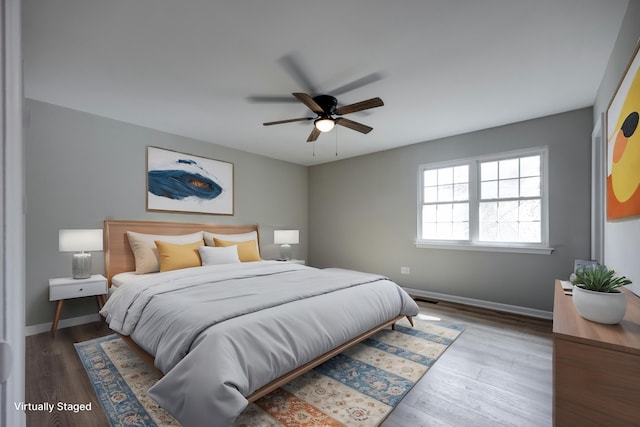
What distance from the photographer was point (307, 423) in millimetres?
1733

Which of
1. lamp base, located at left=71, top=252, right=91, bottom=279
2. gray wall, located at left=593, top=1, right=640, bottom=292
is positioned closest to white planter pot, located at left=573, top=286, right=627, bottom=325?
gray wall, located at left=593, top=1, right=640, bottom=292

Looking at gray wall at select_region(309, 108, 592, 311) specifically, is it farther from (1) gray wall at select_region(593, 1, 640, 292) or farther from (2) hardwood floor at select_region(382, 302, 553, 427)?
(1) gray wall at select_region(593, 1, 640, 292)

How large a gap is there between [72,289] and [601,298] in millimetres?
4154

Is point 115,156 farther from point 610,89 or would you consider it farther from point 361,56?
point 610,89

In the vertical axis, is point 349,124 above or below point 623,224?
above

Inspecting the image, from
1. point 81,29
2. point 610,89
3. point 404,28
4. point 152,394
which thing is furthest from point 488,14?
point 152,394

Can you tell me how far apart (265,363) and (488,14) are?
258cm

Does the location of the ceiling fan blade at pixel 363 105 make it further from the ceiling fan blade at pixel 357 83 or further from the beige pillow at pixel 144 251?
the beige pillow at pixel 144 251

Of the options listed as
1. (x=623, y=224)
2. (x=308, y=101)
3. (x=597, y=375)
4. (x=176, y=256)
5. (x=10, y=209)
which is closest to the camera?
(x=10, y=209)

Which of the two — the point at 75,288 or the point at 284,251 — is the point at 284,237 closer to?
the point at 284,251

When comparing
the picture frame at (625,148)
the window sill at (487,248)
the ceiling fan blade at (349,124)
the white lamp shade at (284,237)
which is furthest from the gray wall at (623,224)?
the white lamp shade at (284,237)

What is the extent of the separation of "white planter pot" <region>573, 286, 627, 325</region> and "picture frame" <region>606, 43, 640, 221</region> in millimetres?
628

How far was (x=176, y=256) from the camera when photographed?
358 cm

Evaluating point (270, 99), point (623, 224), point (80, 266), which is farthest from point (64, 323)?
point (623, 224)
